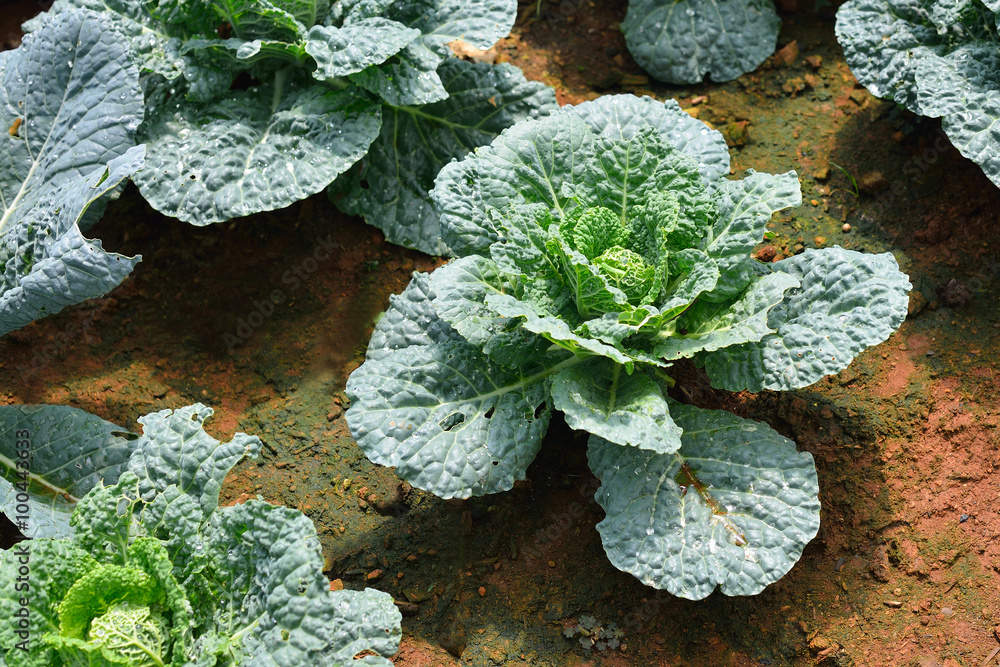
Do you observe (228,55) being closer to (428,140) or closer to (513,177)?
(428,140)

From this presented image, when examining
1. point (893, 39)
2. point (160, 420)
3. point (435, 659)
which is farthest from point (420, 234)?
point (893, 39)

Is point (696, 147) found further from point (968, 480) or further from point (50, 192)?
point (50, 192)

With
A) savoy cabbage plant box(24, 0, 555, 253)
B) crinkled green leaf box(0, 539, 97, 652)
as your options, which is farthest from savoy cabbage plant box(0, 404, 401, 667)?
savoy cabbage plant box(24, 0, 555, 253)

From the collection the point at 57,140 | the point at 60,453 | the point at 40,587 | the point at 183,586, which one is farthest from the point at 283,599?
the point at 57,140

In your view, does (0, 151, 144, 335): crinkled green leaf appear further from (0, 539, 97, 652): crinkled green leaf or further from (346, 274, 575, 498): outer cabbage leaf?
(346, 274, 575, 498): outer cabbage leaf

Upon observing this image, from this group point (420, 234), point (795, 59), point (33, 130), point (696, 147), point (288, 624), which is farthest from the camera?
point (795, 59)

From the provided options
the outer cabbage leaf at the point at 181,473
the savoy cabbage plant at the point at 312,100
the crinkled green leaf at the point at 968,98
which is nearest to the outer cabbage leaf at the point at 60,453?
the outer cabbage leaf at the point at 181,473

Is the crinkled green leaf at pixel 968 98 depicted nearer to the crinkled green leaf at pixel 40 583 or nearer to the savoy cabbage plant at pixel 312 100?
the savoy cabbage plant at pixel 312 100
